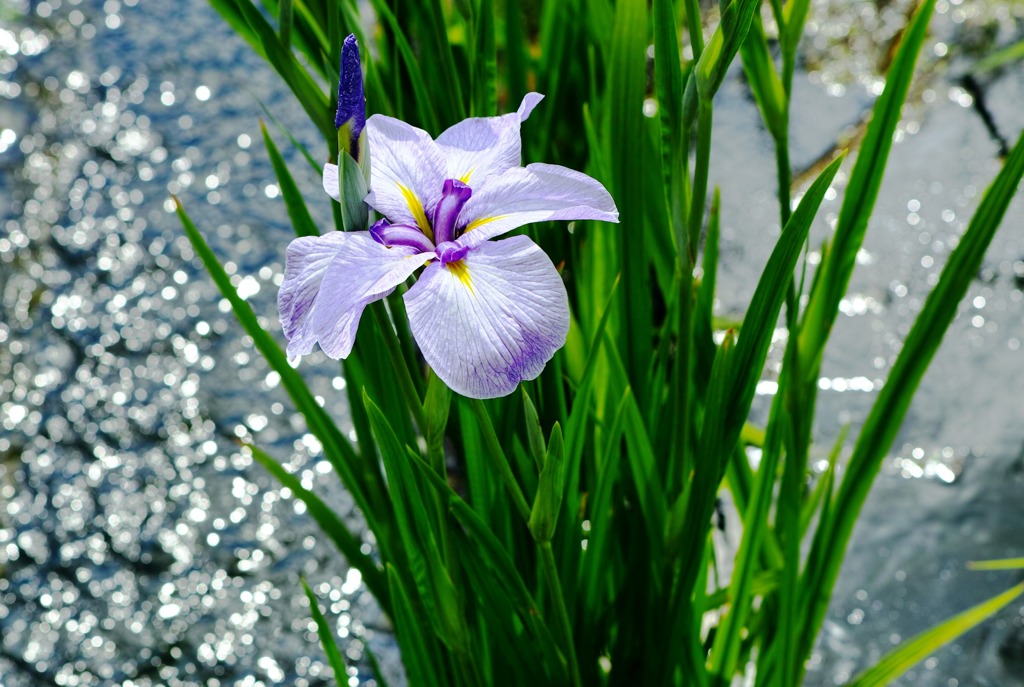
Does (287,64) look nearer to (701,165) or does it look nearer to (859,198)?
(701,165)

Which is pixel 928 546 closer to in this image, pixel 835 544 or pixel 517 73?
pixel 835 544

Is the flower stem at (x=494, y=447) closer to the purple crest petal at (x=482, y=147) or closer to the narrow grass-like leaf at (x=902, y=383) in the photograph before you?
the purple crest petal at (x=482, y=147)

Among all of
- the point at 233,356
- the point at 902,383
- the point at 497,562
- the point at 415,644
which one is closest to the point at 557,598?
the point at 497,562

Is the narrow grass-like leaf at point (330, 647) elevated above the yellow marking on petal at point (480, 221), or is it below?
below

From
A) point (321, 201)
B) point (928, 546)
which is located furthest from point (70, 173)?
point (928, 546)

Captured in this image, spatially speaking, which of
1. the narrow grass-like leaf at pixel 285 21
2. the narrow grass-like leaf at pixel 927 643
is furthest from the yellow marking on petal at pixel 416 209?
the narrow grass-like leaf at pixel 927 643

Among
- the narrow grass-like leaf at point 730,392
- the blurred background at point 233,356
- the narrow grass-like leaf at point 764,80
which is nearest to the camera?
the narrow grass-like leaf at point 730,392

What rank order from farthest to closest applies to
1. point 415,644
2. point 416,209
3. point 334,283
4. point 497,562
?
point 415,644 < point 497,562 < point 416,209 < point 334,283
